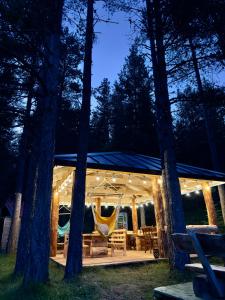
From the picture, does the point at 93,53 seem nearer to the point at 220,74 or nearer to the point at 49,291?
the point at 220,74

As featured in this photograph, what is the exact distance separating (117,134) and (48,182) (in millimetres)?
12484

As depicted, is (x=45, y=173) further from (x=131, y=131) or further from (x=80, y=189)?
(x=131, y=131)

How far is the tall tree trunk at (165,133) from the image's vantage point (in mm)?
5691

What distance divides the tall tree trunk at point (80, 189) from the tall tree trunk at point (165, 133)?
193 cm

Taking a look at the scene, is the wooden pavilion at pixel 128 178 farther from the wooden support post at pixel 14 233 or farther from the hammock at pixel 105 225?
the wooden support post at pixel 14 233

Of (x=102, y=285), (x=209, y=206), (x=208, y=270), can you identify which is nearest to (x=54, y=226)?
(x=102, y=285)

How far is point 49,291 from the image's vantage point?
13.4 feet

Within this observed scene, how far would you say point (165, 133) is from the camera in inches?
254

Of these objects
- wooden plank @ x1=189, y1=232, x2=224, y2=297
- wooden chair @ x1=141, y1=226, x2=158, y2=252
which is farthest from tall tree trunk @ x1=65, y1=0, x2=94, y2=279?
wooden chair @ x1=141, y1=226, x2=158, y2=252

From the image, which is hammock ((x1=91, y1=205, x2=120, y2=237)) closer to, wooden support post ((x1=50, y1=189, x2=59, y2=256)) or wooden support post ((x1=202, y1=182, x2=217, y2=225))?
wooden support post ((x1=50, y1=189, x2=59, y2=256))

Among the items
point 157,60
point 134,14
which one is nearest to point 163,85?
point 157,60

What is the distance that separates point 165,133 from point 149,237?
178 inches

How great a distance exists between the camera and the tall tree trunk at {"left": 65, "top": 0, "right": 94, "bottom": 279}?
5.09m

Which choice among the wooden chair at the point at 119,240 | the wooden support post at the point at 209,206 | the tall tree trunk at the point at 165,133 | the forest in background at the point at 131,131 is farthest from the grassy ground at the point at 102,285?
the forest in background at the point at 131,131
